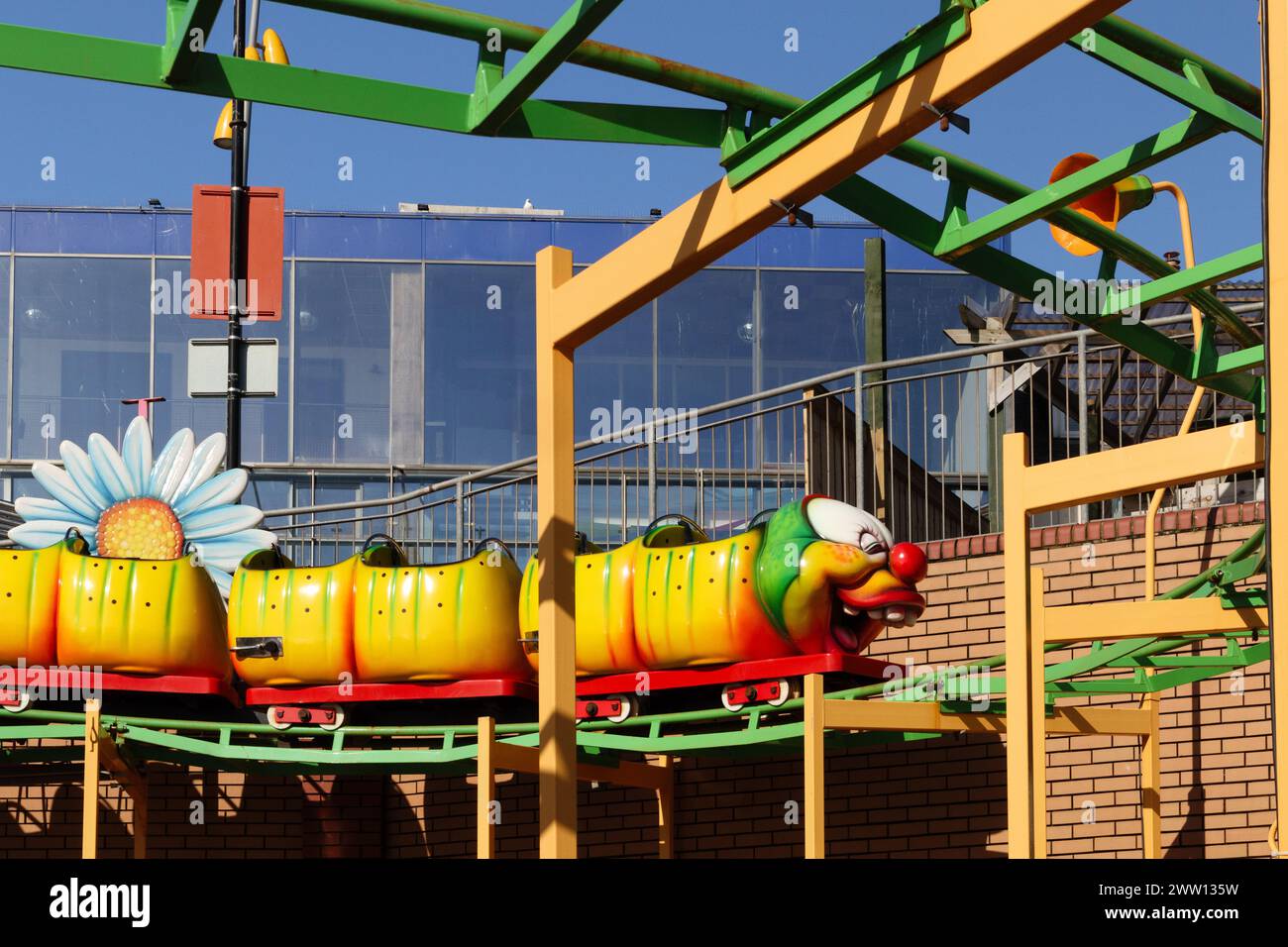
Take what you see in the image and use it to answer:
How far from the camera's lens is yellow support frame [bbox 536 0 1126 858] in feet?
14.0

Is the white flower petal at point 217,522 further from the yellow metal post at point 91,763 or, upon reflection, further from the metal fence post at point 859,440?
the metal fence post at point 859,440

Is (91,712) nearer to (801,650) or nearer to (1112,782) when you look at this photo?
(801,650)

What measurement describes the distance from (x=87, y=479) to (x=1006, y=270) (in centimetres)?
739

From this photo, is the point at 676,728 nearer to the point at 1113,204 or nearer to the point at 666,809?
the point at 666,809

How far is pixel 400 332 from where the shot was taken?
1038 inches

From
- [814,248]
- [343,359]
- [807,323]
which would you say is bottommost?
[343,359]

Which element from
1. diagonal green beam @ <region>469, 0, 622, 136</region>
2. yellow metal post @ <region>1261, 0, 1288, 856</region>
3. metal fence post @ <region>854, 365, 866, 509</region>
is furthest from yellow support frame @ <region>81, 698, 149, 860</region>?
yellow metal post @ <region>1261, 0, 1288, 856</region>

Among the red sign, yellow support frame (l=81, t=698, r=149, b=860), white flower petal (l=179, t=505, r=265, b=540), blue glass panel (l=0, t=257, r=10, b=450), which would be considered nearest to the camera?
yellow support frame (l=81, t=698, r=149, b=860)

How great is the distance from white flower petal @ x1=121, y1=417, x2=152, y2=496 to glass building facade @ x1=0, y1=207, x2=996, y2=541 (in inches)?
534

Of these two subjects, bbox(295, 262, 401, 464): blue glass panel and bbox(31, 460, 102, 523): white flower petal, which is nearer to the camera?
bbox(31, 460, 102, 523): white flower petal

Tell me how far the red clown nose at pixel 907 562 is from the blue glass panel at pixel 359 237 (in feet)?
58.5

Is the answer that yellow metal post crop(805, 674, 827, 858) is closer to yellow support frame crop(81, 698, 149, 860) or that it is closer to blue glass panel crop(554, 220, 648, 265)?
yellow support frame crop(81, 698, 149, 860)

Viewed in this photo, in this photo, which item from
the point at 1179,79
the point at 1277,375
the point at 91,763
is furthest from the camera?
the point at 91,763

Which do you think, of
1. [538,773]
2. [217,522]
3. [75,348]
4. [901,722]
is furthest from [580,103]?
[75,348]
